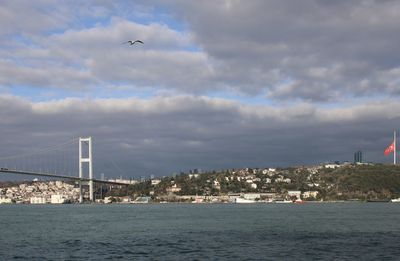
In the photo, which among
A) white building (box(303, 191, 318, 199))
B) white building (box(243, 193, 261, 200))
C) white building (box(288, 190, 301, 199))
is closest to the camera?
white building (box(243, 193, 261, 200))

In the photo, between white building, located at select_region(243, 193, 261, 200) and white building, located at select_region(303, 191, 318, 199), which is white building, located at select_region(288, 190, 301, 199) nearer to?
white building, located at select_region(303, 191, 318, 199)

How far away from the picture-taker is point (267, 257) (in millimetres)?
28453

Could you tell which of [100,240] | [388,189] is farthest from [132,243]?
[388,189]

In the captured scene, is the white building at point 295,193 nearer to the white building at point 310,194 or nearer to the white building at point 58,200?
the white building at point 310,194

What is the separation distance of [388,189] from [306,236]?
151102 millimetres

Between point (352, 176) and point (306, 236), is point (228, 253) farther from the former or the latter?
point (352, 176)

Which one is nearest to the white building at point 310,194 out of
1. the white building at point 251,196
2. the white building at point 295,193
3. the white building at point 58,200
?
the white building at point 295,193

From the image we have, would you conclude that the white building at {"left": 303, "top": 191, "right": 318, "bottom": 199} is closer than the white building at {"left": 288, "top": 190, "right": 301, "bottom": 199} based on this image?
No

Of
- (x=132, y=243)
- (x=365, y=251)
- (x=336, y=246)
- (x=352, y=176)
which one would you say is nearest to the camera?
(x=365, y=251)

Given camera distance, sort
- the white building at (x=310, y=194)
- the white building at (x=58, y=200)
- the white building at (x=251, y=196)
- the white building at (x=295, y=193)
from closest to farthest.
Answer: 1. the white building at (x=58, y=200)
2. the white building at (x=251, y=196)
3. the white building at (x=295, y=193)
4. the white building at (x=310, y=194)

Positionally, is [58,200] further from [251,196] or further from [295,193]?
[295,193]

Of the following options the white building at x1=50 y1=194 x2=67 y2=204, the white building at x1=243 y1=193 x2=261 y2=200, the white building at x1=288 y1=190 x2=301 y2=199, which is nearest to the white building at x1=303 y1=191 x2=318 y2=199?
the white building at x1=288 y1=190 x2=301 y2=199

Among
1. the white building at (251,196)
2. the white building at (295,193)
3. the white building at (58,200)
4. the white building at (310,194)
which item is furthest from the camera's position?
the white building at (310,194)

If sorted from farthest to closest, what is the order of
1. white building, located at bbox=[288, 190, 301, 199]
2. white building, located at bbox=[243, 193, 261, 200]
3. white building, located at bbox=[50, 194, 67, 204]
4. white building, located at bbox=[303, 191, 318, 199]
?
white building, located at bbox=[303, 191, 318, 199], white building, located at bbox=[288, 190, 301, 199], white building, located at bbox=[243, 193, 261, 200], white building, located at bbox=[50, 194, 67, 204]
